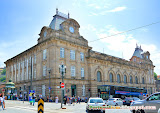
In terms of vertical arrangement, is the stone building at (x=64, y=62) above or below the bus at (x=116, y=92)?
above

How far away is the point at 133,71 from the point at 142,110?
5387 cm

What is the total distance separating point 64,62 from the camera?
3912 centimetres

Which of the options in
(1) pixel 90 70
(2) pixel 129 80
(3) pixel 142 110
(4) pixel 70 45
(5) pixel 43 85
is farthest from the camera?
(2) pixel 129 80

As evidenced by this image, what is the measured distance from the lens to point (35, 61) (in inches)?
1725

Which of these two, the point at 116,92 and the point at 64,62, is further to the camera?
the point at 116,92

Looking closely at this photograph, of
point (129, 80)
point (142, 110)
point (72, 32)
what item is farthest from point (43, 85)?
point (129, 80)

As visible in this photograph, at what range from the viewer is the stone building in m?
38.0

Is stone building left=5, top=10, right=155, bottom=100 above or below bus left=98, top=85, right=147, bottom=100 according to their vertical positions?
above

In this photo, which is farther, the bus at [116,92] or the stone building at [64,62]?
the bus at [116,92]

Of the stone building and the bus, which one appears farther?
the bus

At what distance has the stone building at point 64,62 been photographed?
38031 millimetres

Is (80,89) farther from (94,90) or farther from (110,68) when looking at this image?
(110,68)

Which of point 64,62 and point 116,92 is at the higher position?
point 64,62

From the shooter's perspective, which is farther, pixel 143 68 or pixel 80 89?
pixel 143 68
